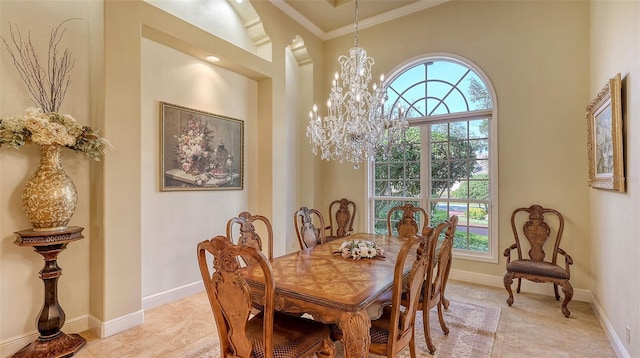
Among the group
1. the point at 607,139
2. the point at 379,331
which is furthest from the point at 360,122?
the point at 607,139

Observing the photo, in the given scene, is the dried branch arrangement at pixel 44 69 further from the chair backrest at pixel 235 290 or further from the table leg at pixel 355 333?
the table leg at pixel 355 333

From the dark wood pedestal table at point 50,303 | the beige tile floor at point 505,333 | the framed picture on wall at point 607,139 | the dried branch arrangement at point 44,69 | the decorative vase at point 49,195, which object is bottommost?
the beige tile floor at point 505,333

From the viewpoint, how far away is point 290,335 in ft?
5.97

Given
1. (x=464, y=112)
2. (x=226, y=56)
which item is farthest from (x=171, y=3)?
(x=464, y=112)

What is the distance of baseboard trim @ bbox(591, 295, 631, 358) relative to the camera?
7.79ft

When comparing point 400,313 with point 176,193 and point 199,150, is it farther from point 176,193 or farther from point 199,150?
point 199,150

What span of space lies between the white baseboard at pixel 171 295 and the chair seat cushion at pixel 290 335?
1970 mm

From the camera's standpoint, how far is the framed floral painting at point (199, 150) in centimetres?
349

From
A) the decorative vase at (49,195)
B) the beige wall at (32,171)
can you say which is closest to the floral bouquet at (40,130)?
the decorative vase at (49,195)

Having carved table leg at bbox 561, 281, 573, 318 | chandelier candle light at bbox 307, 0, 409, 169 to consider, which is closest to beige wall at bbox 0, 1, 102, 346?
chandelier candle light at bbox 307, 0, 409, 169

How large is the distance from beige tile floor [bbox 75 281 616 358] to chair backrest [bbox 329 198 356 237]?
2.11 metres

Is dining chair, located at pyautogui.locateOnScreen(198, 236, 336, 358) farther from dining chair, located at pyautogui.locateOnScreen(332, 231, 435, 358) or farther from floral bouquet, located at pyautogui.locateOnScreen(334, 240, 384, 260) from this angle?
floral bouquet, located at pyautogui.locateOnScreen(334, 240, 384, 260)

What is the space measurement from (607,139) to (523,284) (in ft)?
6.67

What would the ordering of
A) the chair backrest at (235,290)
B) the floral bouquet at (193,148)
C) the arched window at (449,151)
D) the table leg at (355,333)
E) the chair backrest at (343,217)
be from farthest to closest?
the chair backrest at (343,217) < the arched window at (449,151) < the floral bouquet at (193,148) < the table leg at (355,333) < the chair backrest at (235,290)
